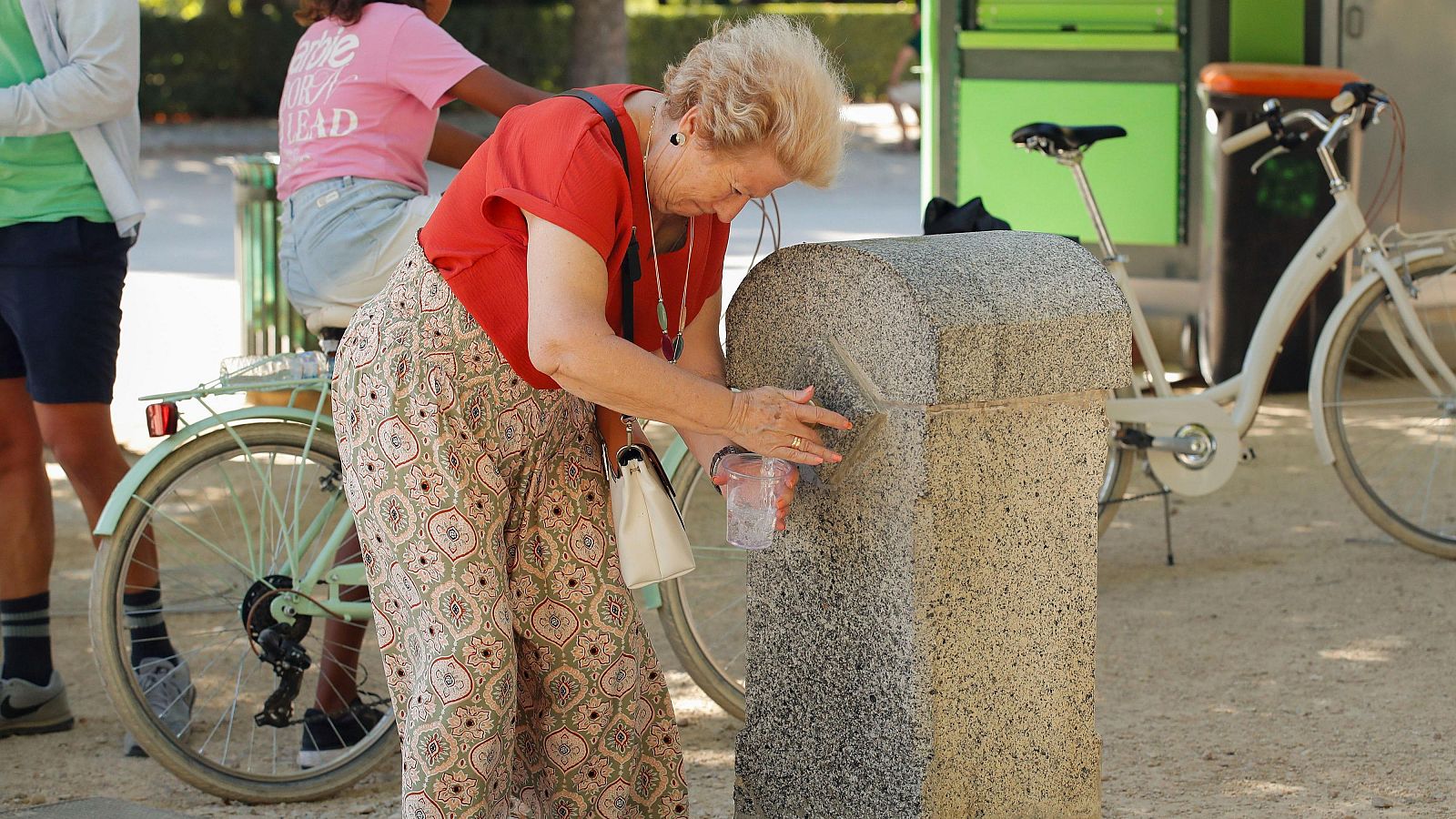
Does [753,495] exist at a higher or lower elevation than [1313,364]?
higher

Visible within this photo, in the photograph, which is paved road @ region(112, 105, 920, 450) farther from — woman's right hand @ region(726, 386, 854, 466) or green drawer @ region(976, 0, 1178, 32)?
green drawer @ region(976, 0, 1178, 32)

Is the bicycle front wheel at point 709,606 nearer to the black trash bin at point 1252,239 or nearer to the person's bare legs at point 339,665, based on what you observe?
the person's bare legs at point 339,665

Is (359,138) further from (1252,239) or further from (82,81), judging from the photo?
(1252,239)

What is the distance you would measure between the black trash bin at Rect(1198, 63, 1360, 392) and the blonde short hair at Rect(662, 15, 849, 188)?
188 inches

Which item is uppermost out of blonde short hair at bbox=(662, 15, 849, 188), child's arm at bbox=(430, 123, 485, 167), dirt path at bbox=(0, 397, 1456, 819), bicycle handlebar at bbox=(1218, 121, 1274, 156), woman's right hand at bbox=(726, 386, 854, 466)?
blonde short hair at bbox=(662, 15, 849, 188)

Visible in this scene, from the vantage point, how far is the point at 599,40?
62.3 feet

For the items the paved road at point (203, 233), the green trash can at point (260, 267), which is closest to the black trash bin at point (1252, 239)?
the paved road at point (203, 233)

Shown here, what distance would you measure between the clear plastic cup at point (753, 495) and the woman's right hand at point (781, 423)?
0.07 meters

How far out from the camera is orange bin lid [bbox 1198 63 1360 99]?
6.31 metres

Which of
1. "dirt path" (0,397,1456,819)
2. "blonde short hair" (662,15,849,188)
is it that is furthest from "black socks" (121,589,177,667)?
"blonde short hair" (662,15,849,188)

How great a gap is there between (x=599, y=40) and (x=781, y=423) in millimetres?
17163

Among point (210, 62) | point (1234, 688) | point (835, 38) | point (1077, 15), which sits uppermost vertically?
point (835, 38)

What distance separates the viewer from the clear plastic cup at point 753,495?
259 centimetres

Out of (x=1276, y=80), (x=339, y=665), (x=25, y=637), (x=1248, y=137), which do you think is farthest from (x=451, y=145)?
(x=1276, y=80)
